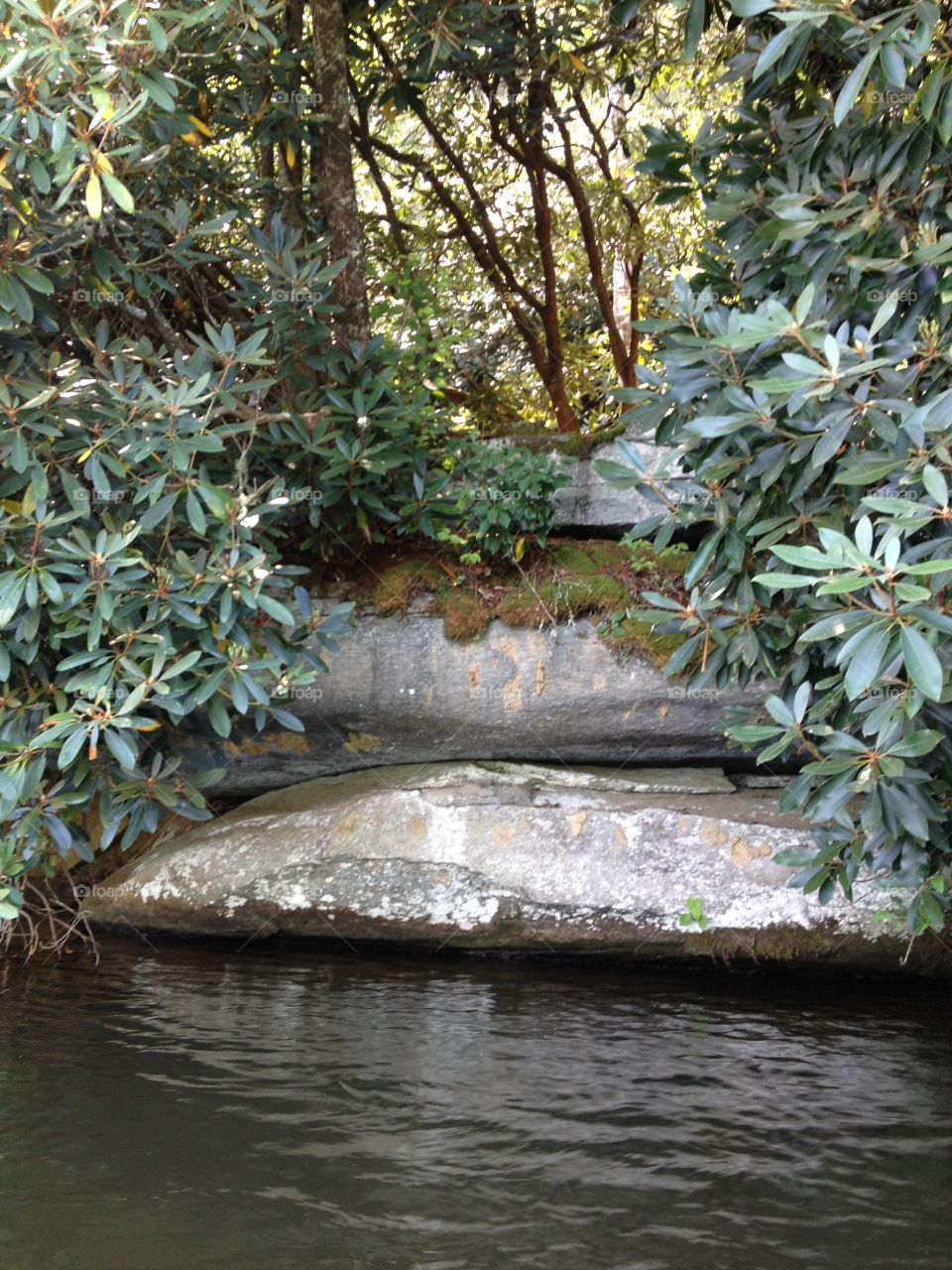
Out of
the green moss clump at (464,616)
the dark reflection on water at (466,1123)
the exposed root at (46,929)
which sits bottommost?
the dark reflection on water at (466,1123)

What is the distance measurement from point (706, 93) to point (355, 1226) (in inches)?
356

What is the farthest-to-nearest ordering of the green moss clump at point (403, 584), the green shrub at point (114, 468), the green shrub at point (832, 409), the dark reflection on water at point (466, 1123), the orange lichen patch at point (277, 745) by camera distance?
the orange lichen patch at point (277, 745) < the green moss clump at point (403, 584) < the green shrub at point (114, 468) < the green shrub at point (832, 409) < the dark reflection on water at point (466, 1123)

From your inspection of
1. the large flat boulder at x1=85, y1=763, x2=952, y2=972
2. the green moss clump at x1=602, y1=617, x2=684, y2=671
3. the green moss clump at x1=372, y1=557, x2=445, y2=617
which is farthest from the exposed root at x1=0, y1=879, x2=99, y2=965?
the green moss clump at x1=602, y1=617, x2=684, y2=671

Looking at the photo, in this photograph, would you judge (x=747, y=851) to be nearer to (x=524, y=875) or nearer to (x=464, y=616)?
(x=524, y=875)

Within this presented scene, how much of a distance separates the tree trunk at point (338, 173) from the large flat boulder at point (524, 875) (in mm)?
2918

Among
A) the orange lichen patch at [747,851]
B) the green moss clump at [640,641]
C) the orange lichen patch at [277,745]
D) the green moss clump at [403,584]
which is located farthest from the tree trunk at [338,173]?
the orange lichen patch at [747,851]

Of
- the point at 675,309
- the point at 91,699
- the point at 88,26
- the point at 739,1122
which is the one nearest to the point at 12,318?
the point at 88,26

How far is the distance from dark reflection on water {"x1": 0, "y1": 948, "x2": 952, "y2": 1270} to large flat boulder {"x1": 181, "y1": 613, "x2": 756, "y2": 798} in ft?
4.97

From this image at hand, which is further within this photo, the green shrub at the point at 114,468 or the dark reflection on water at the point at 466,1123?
the green shrub at the point at 114,468

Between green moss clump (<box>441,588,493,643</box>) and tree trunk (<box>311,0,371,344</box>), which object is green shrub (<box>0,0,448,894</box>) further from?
green moss clump (<box>441,588,493,643</box>)

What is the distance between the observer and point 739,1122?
13.7ft

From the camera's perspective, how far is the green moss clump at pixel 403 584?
7.17 metres

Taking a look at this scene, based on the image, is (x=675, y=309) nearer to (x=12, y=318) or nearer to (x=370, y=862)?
(x=12, y=318)

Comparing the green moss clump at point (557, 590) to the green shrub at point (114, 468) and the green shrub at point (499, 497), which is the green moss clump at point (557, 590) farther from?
the green shrub at point (114, 468)
